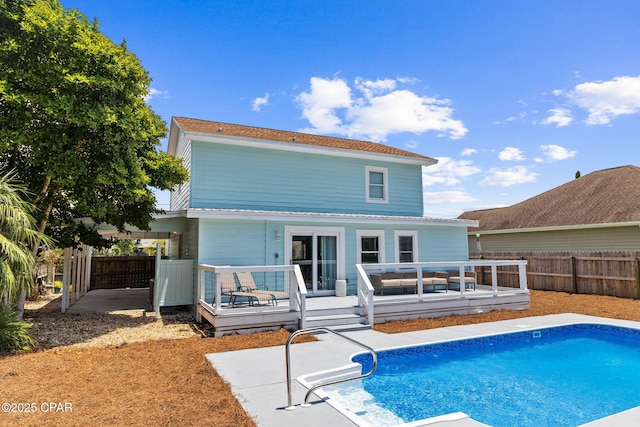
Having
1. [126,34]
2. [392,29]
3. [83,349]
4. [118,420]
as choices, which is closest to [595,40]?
[392,29]

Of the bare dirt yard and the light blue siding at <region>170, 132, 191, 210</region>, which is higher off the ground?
the light blue siding at <region>170, 132, 191, 210</region>

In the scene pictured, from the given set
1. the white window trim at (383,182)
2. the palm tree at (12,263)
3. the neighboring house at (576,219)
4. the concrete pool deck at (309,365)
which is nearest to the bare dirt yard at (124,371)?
the concrete pool deck at (309,365)

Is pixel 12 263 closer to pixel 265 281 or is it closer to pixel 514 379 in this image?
pixel 265 281

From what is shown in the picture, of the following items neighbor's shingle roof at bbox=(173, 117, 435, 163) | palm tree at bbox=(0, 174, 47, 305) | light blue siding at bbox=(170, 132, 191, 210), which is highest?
neighbor's shingle roof at bbox=(173, 117, 435, 163)

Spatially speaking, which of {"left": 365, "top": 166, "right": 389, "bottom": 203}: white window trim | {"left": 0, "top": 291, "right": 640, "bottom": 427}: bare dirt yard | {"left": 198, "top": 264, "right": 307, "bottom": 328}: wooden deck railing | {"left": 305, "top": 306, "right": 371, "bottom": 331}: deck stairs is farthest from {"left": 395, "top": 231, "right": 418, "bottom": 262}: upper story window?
{"left": 198, "top": 264, "right": 307, "bottom": 328}: wooden deck railing

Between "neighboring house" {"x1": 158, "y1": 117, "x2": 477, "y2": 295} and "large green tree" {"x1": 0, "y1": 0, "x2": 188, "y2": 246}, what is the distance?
253cm

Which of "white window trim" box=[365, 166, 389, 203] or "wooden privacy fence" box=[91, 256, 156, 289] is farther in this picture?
"wooden privacy fence" box=[91, 256, 156, 289]

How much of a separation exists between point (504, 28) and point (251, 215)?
11.2m

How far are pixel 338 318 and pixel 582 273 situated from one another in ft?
41.5

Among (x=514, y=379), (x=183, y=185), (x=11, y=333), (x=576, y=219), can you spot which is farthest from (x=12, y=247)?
(x=576, y=219)

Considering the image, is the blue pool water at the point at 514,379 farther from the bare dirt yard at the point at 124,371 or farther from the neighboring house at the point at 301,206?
the neighboring house at the point at 301,206

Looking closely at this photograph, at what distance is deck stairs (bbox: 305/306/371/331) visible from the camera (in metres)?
9.95

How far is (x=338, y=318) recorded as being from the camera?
1027cm

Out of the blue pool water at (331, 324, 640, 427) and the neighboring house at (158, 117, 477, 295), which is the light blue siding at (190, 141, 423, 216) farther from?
the blue pool water at (331, 324, 640, 427)
